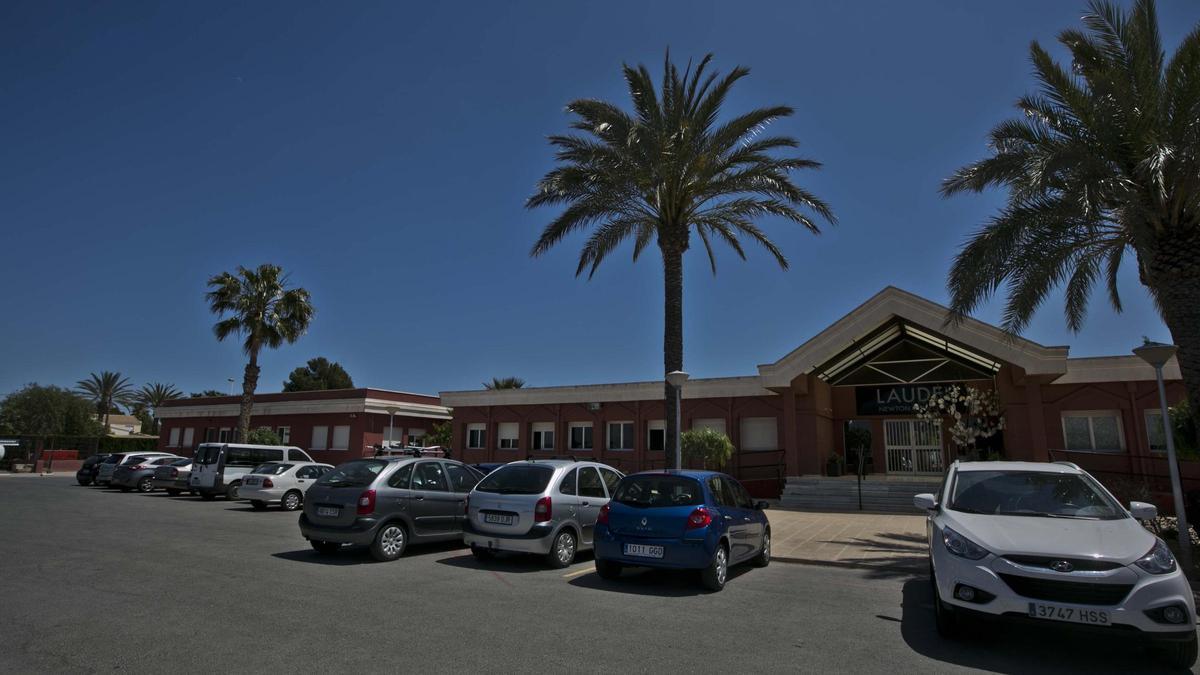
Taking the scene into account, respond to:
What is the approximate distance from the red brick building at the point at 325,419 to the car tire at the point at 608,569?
2532cm

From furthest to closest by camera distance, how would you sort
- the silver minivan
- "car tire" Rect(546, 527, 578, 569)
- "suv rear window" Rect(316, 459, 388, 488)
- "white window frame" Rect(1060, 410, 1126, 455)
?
1. "white window frame" Rect(1060, 410, 1126, 455)
2. "suv rear window" Rect(316, 459, 388, 488)
3. "car tire" Rect(546, 527, 578, 569)
4. the silver minivan

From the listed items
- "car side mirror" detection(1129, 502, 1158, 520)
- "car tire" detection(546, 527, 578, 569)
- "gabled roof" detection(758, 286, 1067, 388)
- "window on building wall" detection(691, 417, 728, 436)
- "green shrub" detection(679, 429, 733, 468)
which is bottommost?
"car tire" detection(546, 527, 578, 569)

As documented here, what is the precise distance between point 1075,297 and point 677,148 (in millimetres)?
9540

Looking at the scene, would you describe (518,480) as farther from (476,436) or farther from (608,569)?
(476,436)

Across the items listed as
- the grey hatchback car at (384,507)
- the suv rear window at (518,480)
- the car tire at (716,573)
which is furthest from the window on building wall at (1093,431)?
the grey hatchback car at (384,507)

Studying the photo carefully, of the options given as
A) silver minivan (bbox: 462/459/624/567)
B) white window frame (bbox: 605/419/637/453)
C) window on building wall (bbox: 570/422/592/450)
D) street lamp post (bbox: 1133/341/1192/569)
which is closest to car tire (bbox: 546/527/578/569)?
silver minivan (bbox: 462/459/624/567)

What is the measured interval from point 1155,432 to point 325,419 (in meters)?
36.2

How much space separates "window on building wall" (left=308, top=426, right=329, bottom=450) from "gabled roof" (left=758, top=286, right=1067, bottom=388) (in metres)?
25.1

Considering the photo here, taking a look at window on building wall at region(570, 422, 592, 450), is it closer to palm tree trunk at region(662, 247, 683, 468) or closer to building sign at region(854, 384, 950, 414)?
building sign at region(854, 384, 950, 414)

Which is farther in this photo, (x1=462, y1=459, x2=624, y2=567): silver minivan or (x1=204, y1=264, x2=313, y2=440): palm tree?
(x1=204, y1=264, x2=313, y2=440): palm tree

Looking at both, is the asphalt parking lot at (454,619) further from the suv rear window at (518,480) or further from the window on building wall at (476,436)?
the window on building wall at (476,436)

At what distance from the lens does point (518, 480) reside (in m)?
9.68

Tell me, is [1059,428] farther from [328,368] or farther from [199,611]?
[328,368]

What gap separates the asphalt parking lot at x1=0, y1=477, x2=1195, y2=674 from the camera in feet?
16.5
